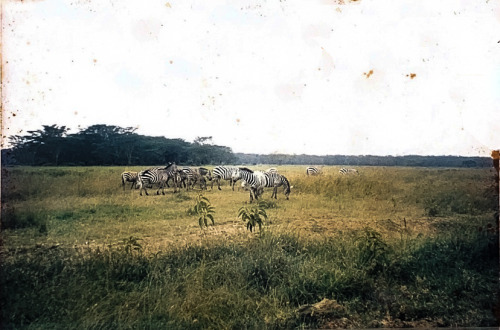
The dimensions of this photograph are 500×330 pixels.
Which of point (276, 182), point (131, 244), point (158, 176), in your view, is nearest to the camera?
point (131, 244)

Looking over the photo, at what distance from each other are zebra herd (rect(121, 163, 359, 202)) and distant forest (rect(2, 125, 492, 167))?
7cm

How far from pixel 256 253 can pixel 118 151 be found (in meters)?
1.47

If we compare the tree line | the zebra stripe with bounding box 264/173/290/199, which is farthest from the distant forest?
the zebra stripe with bounding box 264/173/290/199

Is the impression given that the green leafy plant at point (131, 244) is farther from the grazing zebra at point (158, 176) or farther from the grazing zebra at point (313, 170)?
the grazing zebra at point (313, 170)

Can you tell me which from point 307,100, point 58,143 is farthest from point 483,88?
point 58,143

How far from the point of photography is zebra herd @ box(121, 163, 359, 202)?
3.80 m

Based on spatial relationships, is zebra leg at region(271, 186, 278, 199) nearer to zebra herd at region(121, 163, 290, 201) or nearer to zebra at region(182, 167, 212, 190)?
zebra herd at region(121, 163, 290, 201)

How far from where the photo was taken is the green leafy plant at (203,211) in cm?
385

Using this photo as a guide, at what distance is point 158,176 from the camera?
3836mm

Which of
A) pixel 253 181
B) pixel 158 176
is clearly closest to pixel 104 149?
pixel 158 176

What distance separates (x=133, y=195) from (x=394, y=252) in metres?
2.39

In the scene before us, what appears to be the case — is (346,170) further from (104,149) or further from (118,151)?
(104,149)

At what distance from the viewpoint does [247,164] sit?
390 centimetres

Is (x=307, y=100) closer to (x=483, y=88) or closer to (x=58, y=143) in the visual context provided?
(x=483, y=88)
